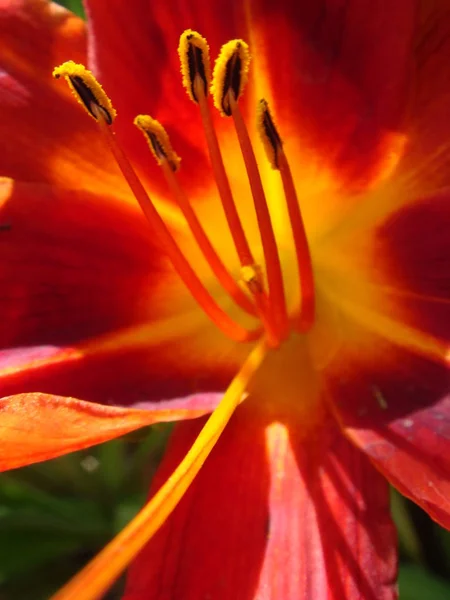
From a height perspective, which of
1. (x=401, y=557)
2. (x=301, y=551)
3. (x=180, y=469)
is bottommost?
(x=401, y=557)

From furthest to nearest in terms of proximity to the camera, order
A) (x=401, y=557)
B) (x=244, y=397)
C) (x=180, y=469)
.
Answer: (x=401, y=557) < (x=244, y=397) < (x=180, y=469)

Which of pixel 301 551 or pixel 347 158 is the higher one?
pixel 347 158

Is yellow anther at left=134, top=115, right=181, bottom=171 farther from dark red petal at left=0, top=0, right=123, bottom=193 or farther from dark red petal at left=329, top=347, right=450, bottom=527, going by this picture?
dark red petal at left=329, top=347, right=450, bottom=527

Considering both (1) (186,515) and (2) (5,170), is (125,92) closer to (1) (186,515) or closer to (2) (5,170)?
(2) (5,170)

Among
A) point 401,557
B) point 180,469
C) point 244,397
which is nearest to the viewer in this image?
point 180,469

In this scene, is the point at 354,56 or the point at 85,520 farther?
the point at 85,520

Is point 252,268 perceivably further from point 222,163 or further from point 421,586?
point 421,586

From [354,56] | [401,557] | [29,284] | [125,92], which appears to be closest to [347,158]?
[354,56]

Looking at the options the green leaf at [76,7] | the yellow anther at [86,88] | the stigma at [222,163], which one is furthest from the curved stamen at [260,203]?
the green leaf at [76,7]
